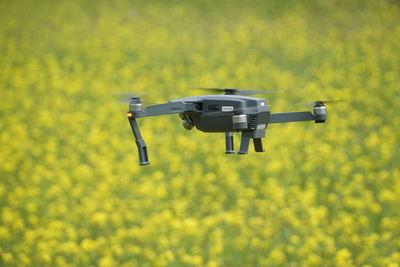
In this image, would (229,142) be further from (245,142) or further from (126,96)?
(126,96)

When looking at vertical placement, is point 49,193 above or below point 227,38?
below

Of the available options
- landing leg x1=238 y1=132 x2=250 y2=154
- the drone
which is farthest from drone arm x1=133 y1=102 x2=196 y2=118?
landing leg x1=238 y1=132 x2=250 y2=154

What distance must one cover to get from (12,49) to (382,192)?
7356mm

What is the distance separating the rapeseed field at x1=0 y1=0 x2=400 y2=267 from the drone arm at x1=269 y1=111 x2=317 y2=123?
0.85ft

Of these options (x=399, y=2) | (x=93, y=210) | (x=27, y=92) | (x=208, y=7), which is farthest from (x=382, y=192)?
(x=399, y=2)

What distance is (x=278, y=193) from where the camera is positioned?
530 centimetres

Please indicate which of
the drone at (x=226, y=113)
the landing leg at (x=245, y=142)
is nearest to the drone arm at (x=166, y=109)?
the drone at (x=226, y=113)

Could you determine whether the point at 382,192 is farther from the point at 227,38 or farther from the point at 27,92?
the point at 227,38

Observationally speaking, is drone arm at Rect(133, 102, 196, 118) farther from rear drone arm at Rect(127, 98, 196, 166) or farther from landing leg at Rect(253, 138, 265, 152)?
landing leg at Rect(253, 138, 265, 152)

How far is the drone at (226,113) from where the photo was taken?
1.21 m

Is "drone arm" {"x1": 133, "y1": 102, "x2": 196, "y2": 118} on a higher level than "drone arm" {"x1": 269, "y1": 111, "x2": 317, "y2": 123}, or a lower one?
higher

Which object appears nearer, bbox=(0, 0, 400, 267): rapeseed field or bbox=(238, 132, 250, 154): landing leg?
bbox=(238, 132, 250, 154): landing leg

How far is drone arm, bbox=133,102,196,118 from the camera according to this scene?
122 centimetres

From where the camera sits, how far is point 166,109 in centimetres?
121
